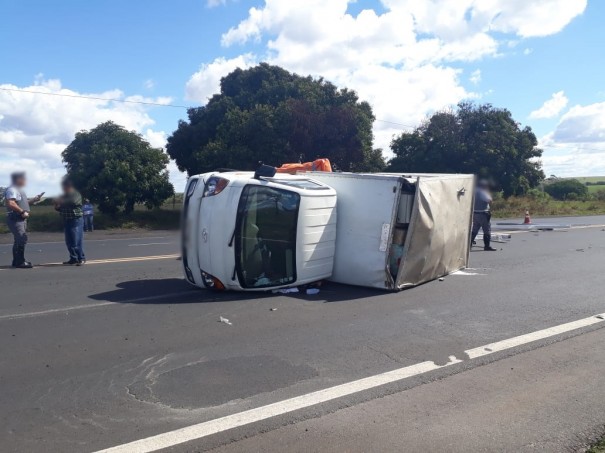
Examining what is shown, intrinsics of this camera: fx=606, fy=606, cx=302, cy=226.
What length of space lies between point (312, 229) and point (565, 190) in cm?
6359

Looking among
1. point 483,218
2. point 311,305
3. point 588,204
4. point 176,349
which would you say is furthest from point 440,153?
point 176,349

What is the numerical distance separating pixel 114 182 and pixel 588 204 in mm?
39522

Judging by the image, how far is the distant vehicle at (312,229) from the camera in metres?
8.42

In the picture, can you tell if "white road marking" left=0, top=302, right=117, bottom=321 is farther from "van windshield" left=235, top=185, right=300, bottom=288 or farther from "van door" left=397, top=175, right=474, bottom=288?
"van door" left=397, top=175, right=474, bottom=288

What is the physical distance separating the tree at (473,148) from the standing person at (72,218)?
2954 cm

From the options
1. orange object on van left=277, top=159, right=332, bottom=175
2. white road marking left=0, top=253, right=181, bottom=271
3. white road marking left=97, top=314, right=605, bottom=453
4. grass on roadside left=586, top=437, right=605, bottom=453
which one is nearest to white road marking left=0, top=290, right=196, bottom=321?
orange object on van left=277, top=159, right=332, bottom=175

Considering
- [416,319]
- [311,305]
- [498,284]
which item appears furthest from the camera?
[498,284]

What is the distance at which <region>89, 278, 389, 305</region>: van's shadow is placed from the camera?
8.53 meters

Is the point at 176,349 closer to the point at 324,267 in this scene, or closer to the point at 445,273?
the point at 324,267

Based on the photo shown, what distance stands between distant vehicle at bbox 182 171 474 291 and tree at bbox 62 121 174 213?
16224 millimetres

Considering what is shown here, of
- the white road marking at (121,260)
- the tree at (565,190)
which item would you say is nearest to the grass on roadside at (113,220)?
the white road marking at (121,260)

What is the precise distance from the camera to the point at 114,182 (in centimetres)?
2569

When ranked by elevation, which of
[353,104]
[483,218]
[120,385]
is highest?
[353,104]

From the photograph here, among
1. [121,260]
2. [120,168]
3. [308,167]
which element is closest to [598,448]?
[308,167]
